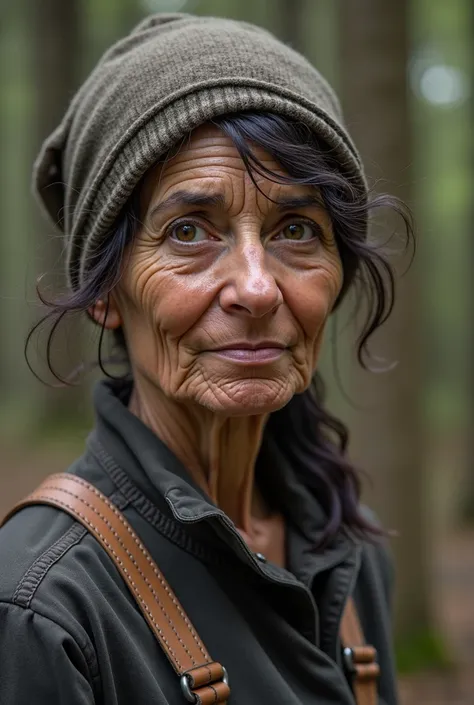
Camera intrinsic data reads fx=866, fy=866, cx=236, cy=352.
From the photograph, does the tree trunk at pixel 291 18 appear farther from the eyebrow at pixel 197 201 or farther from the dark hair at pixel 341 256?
the eyebrow at pixel 197 201

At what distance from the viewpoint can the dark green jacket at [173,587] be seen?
174 centimetres

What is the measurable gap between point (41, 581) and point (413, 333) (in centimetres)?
403

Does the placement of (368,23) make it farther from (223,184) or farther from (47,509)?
(47,509)

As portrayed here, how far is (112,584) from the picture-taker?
1916mm

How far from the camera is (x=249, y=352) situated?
209 cm

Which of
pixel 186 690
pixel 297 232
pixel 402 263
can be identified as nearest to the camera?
pixel 186 690

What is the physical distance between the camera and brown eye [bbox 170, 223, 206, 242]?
2127 mm

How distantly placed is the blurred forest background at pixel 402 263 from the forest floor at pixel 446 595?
0.02 m

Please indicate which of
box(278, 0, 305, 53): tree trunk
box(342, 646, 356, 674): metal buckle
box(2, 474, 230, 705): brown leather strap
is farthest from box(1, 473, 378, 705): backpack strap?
box(278, 0, 305, 53): tree trunk

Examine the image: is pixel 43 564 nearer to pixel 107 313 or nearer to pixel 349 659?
pixel 107 313

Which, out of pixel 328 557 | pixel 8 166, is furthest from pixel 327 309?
pixel 8 166

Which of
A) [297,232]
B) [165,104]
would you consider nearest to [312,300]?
[297,232]

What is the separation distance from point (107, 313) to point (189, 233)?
35 cm

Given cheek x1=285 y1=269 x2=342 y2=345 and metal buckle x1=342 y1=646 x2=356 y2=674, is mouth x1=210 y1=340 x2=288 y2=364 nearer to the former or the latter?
cheek x1=285 y1=269 x2=342 y2=345
